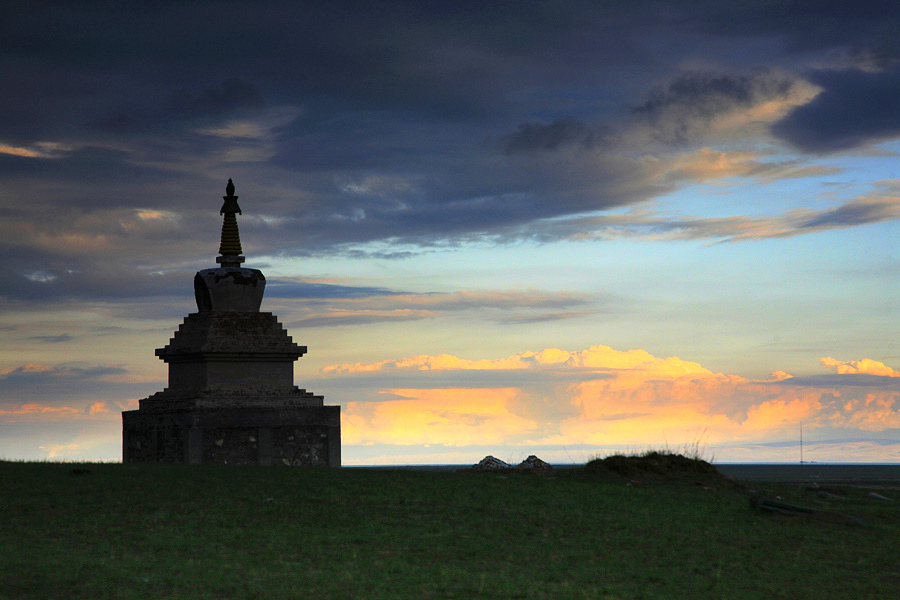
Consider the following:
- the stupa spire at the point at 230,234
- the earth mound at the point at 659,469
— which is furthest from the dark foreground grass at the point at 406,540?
the stupa spire at the point at 230,234

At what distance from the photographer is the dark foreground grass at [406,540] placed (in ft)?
49.6

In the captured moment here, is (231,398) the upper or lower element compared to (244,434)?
upper

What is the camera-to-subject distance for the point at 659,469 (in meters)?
28.6

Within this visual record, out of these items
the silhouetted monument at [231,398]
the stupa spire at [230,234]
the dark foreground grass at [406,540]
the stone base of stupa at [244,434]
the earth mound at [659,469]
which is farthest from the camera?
the stupa spire at [230,234]

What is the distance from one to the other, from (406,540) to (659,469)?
12.3 metres

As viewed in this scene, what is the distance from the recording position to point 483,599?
47.5 feet

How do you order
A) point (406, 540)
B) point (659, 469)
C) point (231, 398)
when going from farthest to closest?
point (231, 398)
point (659, 469)
point (406, 540)

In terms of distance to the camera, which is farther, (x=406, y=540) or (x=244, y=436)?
(x=244, y=436)

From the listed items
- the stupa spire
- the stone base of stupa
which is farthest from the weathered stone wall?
the stupa spire

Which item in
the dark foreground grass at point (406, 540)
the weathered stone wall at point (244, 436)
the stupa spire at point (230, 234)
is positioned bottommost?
the dark foreground grass at point (406, 540)

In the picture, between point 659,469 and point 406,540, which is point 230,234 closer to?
point 659,469

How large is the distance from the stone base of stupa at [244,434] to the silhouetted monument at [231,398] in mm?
36

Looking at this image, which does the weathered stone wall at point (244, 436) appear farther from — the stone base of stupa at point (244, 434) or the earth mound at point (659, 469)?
the earth mound at point (659, 469)

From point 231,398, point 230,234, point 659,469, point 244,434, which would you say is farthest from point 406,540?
point 230,234
